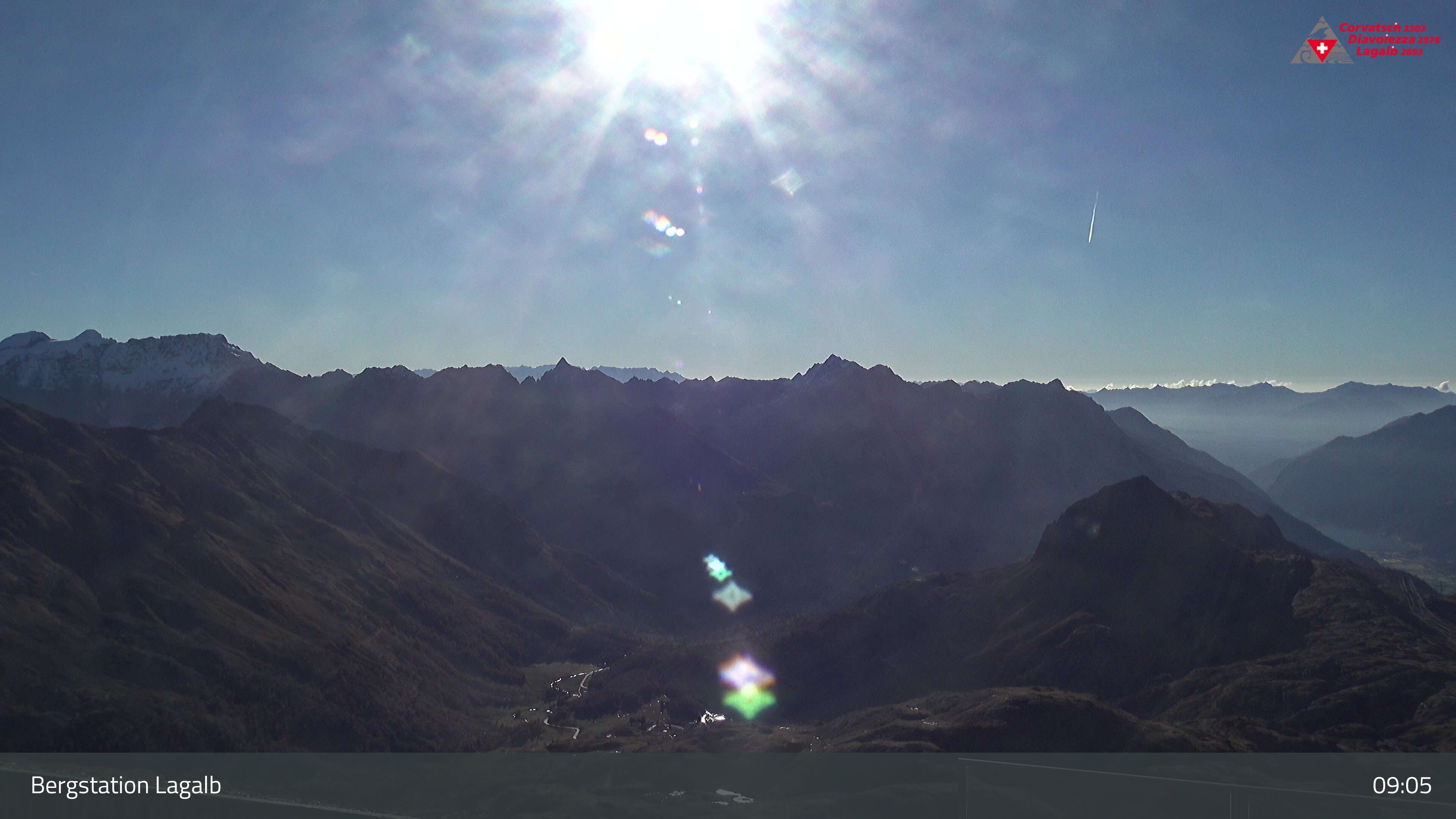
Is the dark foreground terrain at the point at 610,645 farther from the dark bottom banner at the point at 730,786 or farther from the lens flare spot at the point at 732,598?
the lens flare spot at the point at 732,598

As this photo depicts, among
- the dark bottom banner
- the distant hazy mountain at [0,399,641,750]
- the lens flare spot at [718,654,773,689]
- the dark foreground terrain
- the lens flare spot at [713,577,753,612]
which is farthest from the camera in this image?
the lens flare spot at [713,577,753,612]

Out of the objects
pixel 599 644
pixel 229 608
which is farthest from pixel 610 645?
pixel 229 608

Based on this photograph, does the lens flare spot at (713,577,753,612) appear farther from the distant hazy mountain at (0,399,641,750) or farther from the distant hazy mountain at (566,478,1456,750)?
the distant hazy mountain at (566,478,1456,750)

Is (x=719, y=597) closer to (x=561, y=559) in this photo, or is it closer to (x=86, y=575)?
(x=561, y=559)

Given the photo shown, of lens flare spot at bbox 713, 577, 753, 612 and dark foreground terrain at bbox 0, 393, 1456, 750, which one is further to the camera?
lens flare spot at bbox 713, 577, 753, 612

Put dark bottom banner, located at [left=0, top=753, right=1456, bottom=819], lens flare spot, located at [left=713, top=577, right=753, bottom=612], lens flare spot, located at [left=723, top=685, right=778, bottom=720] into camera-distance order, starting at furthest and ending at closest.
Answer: lens flare spot, located at [left=713, top=577, right=753, bottom=612]
lens flare spot, located at [left=723, top=685, right=778, bottom=720]
dark bottom banner, located at [left=0, top=753, right=1456, bottom=819]

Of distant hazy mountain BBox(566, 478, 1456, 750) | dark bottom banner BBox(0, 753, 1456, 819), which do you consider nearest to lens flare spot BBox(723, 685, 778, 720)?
distant hazy mountain BBox(566, 478, 1456, 750)
